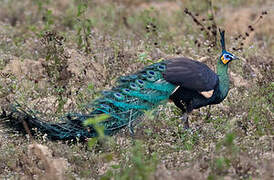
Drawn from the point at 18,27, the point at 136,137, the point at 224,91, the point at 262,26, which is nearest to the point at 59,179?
the point at 136,137

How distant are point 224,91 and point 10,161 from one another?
266 centimetres

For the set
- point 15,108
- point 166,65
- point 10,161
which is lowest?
point 10,161

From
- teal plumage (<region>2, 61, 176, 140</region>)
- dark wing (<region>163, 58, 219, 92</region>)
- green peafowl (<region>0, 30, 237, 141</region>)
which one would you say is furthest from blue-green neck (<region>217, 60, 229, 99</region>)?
teal plumage (<region>2, 61, 176, 140</region>)

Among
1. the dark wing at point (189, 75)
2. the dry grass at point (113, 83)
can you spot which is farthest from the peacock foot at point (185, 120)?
the dark wing at point (189, 75)

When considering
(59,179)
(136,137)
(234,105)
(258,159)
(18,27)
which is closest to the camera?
(59,179)

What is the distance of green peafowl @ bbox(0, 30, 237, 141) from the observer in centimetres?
577

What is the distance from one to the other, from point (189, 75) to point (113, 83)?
198cm

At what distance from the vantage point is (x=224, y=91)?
6.46 m

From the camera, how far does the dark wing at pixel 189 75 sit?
242 inches

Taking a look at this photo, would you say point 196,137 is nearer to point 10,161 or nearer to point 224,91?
point 224,91

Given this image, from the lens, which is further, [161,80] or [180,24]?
[180,24]

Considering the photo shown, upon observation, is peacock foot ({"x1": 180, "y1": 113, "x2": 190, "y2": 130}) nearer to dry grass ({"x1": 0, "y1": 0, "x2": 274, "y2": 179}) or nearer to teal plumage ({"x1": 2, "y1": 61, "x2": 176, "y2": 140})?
dry grass ({"x1": 0, "y1": 0, "x2": 274, "y2": 179})

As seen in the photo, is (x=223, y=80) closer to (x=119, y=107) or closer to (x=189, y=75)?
(x=189, y=75)

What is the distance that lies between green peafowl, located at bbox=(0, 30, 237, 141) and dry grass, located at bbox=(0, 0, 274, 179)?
17 centimetres
